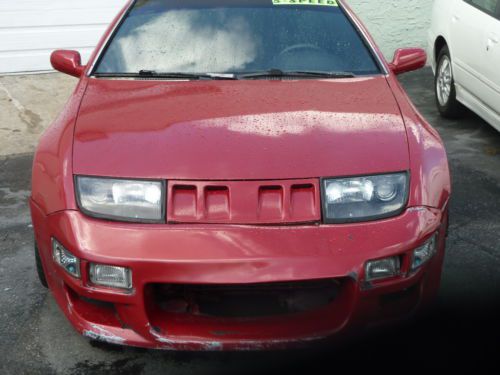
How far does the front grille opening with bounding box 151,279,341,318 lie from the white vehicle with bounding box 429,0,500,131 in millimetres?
3321

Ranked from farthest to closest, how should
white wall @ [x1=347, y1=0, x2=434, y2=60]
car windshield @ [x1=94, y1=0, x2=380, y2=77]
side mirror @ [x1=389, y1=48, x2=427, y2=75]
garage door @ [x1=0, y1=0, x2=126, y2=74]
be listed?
1. white wall @ [x1=347, y1=0, x2=434, y2=60]
2. garage door @ [x1=0, y1=0, x2=126, y2=74]
3. side mirror @ [x1=389, y1=48, x2=427, y2=75]
4. car windshield @ [x1=94, y1=0, x2=380, y2=77]

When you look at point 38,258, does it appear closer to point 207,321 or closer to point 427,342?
point 207,321

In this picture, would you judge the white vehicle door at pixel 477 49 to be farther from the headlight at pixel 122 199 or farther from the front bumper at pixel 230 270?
the headlight at pixel 122 199

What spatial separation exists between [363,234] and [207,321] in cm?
65

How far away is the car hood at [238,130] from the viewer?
9.34ft

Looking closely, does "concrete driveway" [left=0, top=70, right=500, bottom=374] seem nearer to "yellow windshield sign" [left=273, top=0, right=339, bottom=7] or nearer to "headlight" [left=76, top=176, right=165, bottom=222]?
"headlight" [left=76, top=176, right=165, bottom=222]

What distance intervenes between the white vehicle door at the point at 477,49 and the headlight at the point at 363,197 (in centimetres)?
300

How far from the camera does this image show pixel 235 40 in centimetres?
388

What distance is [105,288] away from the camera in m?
2.71

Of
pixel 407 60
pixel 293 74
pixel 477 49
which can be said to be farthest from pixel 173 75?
pixel 477 49

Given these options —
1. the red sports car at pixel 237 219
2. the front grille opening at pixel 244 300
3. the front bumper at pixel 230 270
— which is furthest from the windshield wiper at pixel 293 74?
the front grille opening at pixel 244 300

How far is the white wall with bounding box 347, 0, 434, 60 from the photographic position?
893 centimetres

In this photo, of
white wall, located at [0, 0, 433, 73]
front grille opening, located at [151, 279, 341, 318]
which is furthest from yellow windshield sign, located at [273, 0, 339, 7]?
white wall, located at [0, 0, 433, 73]

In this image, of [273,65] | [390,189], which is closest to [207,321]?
[390,189]
